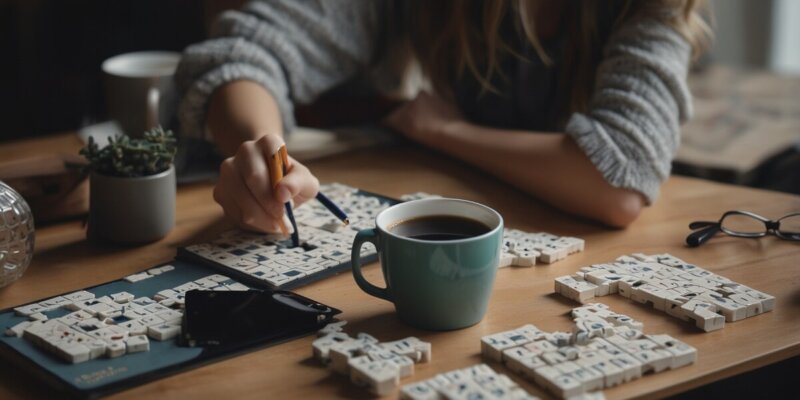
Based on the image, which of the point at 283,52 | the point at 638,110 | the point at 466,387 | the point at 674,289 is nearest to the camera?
the point at 466,387

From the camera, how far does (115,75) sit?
1.59 metres

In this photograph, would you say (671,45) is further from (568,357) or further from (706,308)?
(568,357)

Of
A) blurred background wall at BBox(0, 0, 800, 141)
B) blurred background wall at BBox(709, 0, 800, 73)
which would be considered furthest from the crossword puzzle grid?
blurred background wall at BBox(709, 0, 800, 73)

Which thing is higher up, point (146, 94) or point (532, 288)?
point (146, 94)

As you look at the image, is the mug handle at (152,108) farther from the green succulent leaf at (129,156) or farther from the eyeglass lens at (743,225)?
the eyeglass lens at (743,225)

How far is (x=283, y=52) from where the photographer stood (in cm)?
155

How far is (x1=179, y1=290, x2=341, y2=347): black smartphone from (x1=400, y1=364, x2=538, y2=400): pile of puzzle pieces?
170mm

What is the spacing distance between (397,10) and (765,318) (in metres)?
1.01

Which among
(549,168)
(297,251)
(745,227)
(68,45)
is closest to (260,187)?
(297,251)

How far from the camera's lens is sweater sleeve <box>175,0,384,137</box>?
58.7 inches

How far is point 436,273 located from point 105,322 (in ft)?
1.16

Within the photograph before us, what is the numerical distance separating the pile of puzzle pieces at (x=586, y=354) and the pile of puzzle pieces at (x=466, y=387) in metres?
0.03

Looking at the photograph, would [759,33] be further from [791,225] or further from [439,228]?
[439,228]

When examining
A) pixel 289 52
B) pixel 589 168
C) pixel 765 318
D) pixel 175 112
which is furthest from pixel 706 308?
pixel 175 112
